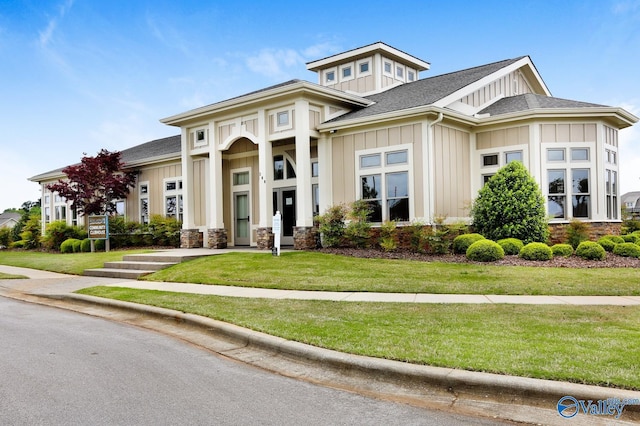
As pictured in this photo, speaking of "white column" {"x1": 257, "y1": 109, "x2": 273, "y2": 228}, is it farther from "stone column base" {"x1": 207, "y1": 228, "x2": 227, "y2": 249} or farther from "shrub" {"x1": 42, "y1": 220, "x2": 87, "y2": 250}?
"shrub" {"x1": 42, "y1": 220, "x2": 87, "y2": 250}

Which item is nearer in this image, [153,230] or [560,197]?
[560,197]

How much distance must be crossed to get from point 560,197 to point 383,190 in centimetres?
528

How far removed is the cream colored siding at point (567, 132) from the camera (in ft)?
52.7

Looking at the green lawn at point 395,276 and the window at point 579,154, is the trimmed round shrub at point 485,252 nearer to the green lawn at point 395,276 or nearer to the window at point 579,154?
the green lawn at point 395,276

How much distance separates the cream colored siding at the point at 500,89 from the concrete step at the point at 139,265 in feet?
34.7

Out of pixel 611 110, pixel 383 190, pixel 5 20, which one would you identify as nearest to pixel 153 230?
pixel 5 20

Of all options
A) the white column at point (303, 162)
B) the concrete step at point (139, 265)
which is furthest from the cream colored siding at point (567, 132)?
the concrete step at point (139, 265)

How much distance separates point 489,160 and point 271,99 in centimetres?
725

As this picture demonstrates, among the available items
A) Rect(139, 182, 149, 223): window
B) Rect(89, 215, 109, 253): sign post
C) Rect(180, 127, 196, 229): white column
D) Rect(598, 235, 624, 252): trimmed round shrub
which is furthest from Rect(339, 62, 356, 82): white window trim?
Rect(598, 235, 624, 252): trimmed round shrub

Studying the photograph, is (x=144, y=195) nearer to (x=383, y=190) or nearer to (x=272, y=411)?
(x=383, y=190)

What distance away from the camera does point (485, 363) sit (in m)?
5.20

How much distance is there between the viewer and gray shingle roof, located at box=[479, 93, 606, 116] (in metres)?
16.3

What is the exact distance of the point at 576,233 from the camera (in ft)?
50.0

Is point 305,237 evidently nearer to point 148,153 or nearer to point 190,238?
point 190,238
